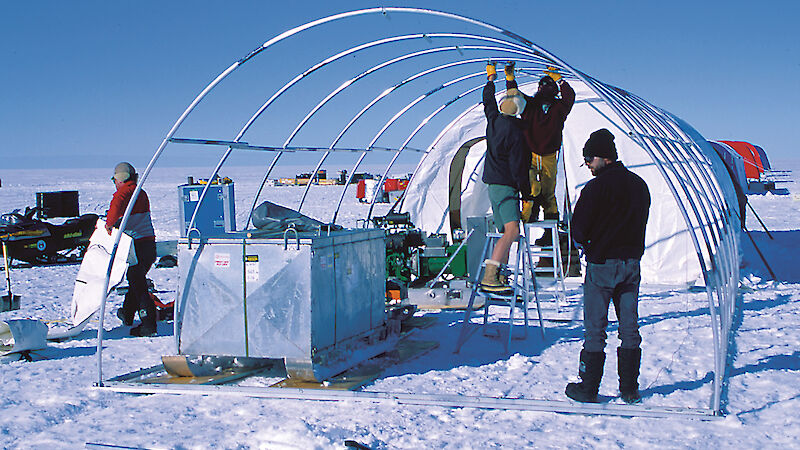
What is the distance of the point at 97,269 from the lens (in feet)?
24.8

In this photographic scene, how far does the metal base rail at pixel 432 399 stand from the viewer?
15.2 feet

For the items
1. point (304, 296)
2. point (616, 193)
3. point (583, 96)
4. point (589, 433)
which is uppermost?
point (583, 96)

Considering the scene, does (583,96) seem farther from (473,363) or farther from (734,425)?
(734,425)

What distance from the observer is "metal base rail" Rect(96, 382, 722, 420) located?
4.62m

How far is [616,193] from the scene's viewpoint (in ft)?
15.7

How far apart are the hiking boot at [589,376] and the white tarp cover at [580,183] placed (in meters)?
5.90

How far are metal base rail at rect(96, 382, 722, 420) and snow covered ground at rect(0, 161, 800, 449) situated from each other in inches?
2.6

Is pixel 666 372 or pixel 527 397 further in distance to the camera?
pixel 666 372

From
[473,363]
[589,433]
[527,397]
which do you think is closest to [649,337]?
[473,363]

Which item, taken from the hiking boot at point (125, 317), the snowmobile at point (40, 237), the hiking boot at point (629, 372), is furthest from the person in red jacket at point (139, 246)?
the snowmobile at point (40, 237)

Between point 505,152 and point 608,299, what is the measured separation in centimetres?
221

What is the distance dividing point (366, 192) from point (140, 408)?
28.8 metres

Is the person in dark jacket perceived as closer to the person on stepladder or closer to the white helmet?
the person on stepladder

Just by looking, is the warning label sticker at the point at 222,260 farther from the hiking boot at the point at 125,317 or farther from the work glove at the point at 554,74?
the work glove at the point at 554,74
